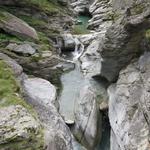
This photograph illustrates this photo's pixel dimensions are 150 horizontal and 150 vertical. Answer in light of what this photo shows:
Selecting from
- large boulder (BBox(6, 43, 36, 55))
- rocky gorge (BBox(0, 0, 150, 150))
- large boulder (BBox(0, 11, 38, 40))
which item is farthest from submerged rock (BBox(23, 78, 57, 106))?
large boulder (BBox(0, 11, 38, 40))

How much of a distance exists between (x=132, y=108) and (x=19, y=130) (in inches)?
280

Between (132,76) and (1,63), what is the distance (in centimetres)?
734

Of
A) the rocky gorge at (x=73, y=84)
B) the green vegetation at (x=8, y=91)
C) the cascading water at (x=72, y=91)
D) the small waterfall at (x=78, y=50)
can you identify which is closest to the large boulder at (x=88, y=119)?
the rocky gorge at (x=73, y=84)

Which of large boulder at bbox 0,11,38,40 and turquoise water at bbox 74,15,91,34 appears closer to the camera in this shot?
large boulder at bbox 0,11,38,40

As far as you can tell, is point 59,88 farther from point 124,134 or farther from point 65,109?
point 124,134

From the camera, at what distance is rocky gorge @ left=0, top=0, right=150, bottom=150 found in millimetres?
14172

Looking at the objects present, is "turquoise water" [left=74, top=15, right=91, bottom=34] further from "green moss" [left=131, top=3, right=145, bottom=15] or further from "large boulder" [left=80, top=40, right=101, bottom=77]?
"green moss" [left=131, top=3, right=145, bottom=15]

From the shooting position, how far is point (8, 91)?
1512 cm

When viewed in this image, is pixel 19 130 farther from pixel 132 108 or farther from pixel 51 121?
pixel 132 108

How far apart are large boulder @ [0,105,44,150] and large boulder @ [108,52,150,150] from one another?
511 centimetres

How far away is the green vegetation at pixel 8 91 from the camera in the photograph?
562 inches

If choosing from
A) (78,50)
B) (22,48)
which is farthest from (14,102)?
(78,50)

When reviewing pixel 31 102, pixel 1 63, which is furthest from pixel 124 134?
pixel 1 63

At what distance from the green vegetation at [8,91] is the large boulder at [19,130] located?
49cm
